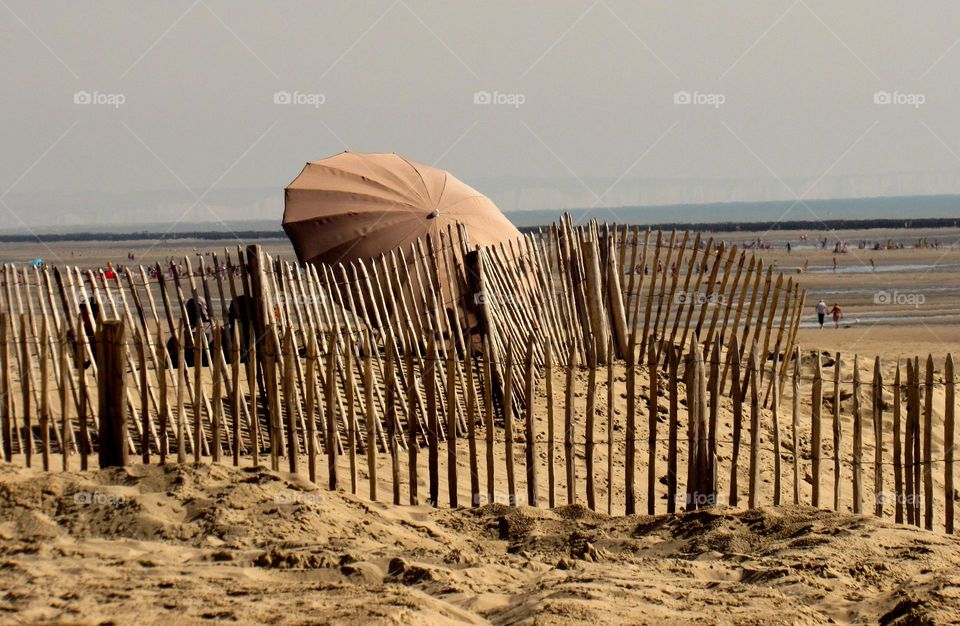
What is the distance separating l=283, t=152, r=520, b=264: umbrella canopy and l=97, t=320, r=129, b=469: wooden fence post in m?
4.71

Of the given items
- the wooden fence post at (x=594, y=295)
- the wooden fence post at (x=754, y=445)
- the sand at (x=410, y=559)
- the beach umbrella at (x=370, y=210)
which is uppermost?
the beach umbrella at (x=370, y=210)

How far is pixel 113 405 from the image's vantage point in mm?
6809

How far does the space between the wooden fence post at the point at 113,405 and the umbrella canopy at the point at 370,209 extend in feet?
15.5

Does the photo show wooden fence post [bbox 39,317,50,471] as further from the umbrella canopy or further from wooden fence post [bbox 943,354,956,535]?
wooden fence post [bbox 943,354,956,535]

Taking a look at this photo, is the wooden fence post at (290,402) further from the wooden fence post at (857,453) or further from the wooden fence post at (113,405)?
the wooden fence post at (857,453)

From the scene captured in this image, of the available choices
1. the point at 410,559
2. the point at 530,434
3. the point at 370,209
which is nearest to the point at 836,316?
the point at 370,209

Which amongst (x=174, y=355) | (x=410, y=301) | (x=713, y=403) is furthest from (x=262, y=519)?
(x=174, y=355)

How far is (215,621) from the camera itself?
4492mm

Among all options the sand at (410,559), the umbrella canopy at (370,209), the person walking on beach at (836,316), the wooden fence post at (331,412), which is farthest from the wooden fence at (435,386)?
the person walking on beach at (836,316)

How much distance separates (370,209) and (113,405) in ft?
17.3

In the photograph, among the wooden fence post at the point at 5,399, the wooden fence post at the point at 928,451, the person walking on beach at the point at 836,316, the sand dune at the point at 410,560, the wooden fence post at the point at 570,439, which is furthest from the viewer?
the person walking on beach at the point at 836,316

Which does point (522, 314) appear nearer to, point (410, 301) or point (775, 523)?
point (410, 301)

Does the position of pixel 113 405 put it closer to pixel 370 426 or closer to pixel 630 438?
pixel 370 426

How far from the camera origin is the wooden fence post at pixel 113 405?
6789mm
